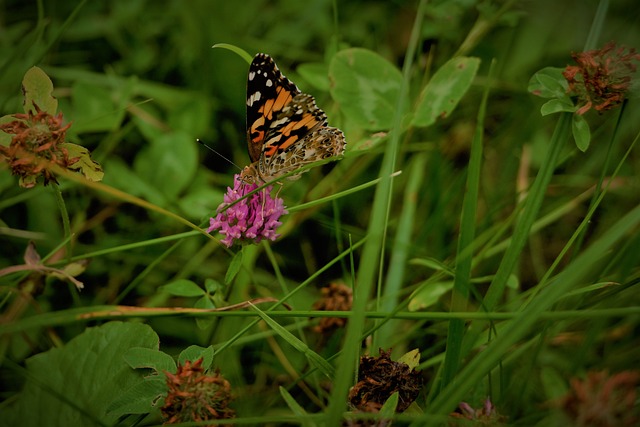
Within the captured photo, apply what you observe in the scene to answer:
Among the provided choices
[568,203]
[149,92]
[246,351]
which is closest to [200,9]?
[149,92]

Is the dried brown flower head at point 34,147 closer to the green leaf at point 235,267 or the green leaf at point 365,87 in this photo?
the green leaf at point 235,267

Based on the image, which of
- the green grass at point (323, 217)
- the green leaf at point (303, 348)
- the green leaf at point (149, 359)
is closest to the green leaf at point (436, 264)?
the green grass at point (323, 217)

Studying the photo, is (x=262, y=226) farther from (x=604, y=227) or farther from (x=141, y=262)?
(x=604, y=227)

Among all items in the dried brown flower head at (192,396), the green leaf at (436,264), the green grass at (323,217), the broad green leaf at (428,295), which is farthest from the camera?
the broad green leaf at (428,295)

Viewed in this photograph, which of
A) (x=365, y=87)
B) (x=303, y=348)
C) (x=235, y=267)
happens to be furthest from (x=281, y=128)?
(x=303, y=348)

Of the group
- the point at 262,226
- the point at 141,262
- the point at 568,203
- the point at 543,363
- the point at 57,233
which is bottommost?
the point at 543,363

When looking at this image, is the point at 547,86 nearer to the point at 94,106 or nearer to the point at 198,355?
the point at 198,355
